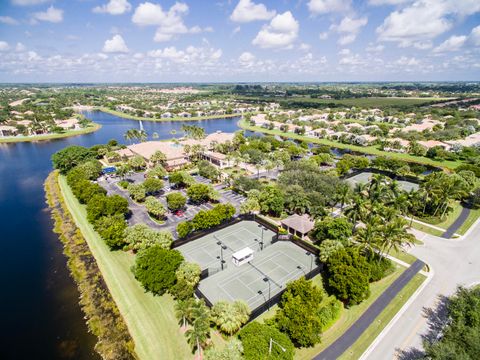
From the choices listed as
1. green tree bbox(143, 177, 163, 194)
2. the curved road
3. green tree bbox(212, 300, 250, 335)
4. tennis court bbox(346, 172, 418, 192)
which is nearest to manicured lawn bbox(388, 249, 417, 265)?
the curved road

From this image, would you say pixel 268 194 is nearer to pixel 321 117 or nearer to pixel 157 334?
pixel 157 334

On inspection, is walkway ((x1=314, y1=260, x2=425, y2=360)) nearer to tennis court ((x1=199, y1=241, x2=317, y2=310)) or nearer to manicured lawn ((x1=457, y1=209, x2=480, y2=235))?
tennis court ((x1=199, y1=241, x2=317, y2=310))

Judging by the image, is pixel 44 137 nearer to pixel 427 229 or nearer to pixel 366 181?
pixel 366 181

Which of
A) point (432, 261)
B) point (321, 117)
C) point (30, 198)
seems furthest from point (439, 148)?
point (30, 198)

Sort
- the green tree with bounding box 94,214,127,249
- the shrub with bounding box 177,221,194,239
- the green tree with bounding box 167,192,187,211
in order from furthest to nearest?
the green tree with bounding box 167,192,187,211
the shrub with bounding box 177,221,194,239
the green tree with bounding box 94,214,127,249

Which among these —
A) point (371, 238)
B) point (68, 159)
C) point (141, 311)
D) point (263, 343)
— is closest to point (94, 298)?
point (141, 311)

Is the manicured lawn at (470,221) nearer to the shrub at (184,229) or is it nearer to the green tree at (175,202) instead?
the shrub at (184,229)
